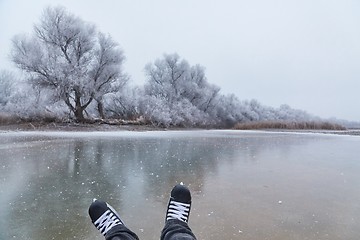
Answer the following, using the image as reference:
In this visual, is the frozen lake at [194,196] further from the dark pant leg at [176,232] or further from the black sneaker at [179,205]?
the dark pant leg at [176,232]

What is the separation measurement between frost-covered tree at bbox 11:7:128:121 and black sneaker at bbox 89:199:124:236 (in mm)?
22143

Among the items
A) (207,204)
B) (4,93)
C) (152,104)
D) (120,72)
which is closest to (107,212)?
(207,204)

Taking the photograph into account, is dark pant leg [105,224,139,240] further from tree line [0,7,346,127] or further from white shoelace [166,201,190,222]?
tree line [0,7,346,127]

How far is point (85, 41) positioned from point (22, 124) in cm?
875

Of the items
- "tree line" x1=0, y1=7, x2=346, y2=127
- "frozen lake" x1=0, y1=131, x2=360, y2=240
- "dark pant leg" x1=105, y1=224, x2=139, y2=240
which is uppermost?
"tree line" x1=0, y1=7, x2=346, y2=127

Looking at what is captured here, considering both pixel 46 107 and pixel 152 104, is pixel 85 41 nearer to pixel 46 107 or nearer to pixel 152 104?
pixel 46 107

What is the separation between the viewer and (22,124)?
69.7 feet

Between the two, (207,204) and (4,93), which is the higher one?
(4,93)

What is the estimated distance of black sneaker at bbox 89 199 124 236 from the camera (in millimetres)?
2441

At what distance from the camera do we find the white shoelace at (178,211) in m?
2.55

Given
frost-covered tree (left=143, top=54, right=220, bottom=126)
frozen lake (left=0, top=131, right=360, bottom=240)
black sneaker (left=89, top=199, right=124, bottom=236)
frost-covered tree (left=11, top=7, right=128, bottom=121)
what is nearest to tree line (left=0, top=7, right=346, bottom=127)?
frost-covered tree (left=11, top=7, right=128, bottom=121)

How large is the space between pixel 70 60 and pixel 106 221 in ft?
81.6

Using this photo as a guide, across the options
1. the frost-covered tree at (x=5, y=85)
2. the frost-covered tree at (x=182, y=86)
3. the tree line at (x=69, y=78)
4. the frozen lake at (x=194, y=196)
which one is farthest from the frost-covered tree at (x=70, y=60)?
the frozen lake at (x=194, y=196)

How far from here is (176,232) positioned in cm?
216
